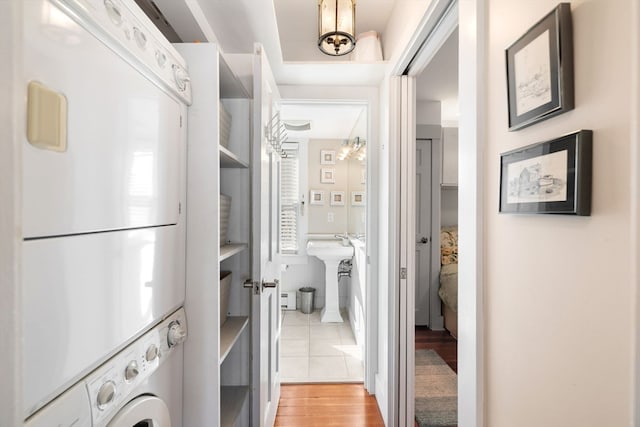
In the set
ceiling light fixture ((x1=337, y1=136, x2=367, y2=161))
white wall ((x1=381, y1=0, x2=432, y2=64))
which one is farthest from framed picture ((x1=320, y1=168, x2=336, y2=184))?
white wall ((x1=381, y1=0, x2=432, y2=64))

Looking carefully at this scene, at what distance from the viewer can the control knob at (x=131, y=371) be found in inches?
29.2

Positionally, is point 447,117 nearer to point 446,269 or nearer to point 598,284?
point 446,269

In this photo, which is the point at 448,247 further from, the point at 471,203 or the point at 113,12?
the point at 113,12

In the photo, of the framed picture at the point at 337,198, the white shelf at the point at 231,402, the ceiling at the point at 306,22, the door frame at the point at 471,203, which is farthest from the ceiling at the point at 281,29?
the framed picture at the point at 337,198

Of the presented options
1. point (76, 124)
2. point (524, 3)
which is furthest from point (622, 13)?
point (76, 124)

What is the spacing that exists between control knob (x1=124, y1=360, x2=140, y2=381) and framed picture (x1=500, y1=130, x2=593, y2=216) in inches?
40.8

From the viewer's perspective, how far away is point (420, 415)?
1.96 metres

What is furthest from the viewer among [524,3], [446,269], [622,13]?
[446,269]

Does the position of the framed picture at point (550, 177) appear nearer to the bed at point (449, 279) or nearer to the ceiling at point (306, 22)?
the ceiling at point (306, 22)

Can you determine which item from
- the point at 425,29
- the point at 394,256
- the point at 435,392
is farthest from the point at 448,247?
the point at 425,29

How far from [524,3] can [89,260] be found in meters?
1.13

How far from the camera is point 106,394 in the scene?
0.67 m

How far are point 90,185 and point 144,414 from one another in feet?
2.10

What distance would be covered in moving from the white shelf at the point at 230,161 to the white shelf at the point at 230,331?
84 centimetres
